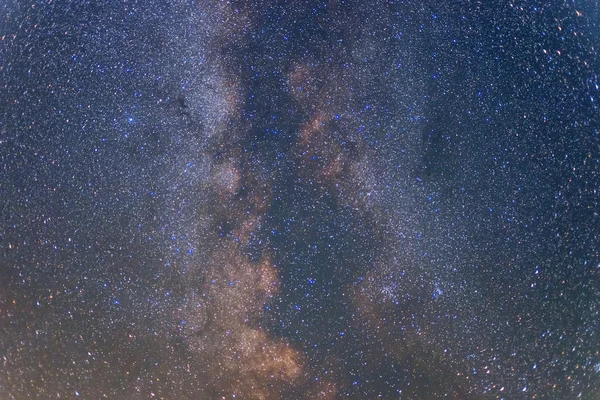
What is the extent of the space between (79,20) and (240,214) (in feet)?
2.16

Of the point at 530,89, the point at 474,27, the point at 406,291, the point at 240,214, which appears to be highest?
the point at 474,27

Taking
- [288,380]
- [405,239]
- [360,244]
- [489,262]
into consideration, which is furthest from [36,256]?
[489,262]

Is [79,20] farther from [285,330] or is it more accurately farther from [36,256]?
[285,330]

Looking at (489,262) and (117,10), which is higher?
(117,10)

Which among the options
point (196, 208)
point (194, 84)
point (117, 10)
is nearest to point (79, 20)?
point (117, 10)

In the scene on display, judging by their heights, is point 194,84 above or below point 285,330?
above

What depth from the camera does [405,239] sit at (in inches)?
48.9

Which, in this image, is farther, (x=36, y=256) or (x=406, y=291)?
(x=36, y=256)

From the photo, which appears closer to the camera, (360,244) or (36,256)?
(360,244)

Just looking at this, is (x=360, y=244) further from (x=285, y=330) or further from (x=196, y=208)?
(x=196, y=208)

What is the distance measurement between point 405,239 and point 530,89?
1.63ft

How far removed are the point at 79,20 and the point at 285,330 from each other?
3.09ft

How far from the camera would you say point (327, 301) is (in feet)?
4.11

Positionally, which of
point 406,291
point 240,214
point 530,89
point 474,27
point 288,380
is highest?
point 474,27
